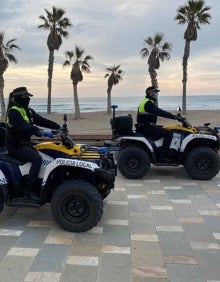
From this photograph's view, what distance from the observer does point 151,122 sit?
775 cm

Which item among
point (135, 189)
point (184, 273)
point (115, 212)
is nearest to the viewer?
point (184, 273)

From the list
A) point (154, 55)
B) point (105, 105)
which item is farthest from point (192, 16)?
point (105, 105)

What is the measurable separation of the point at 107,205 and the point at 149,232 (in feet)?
3.94

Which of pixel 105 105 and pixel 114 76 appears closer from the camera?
pixel 114 76

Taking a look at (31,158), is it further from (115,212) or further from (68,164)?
(115,212)

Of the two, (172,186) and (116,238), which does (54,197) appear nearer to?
(116,238)

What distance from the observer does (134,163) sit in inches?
304

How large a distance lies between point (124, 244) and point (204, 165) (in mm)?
3616

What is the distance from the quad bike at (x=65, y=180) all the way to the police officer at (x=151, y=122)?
255cm

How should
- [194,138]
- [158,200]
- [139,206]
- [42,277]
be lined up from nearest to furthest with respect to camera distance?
[42,277] < [139,206] < [158,200] < [194,138]

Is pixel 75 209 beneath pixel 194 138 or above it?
beneath

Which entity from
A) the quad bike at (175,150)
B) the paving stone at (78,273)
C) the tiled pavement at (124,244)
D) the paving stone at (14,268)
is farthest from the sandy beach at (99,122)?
the paving stone at (78,273)

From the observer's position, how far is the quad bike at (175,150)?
24.8ft

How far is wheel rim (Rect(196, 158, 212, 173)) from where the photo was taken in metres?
7.56
